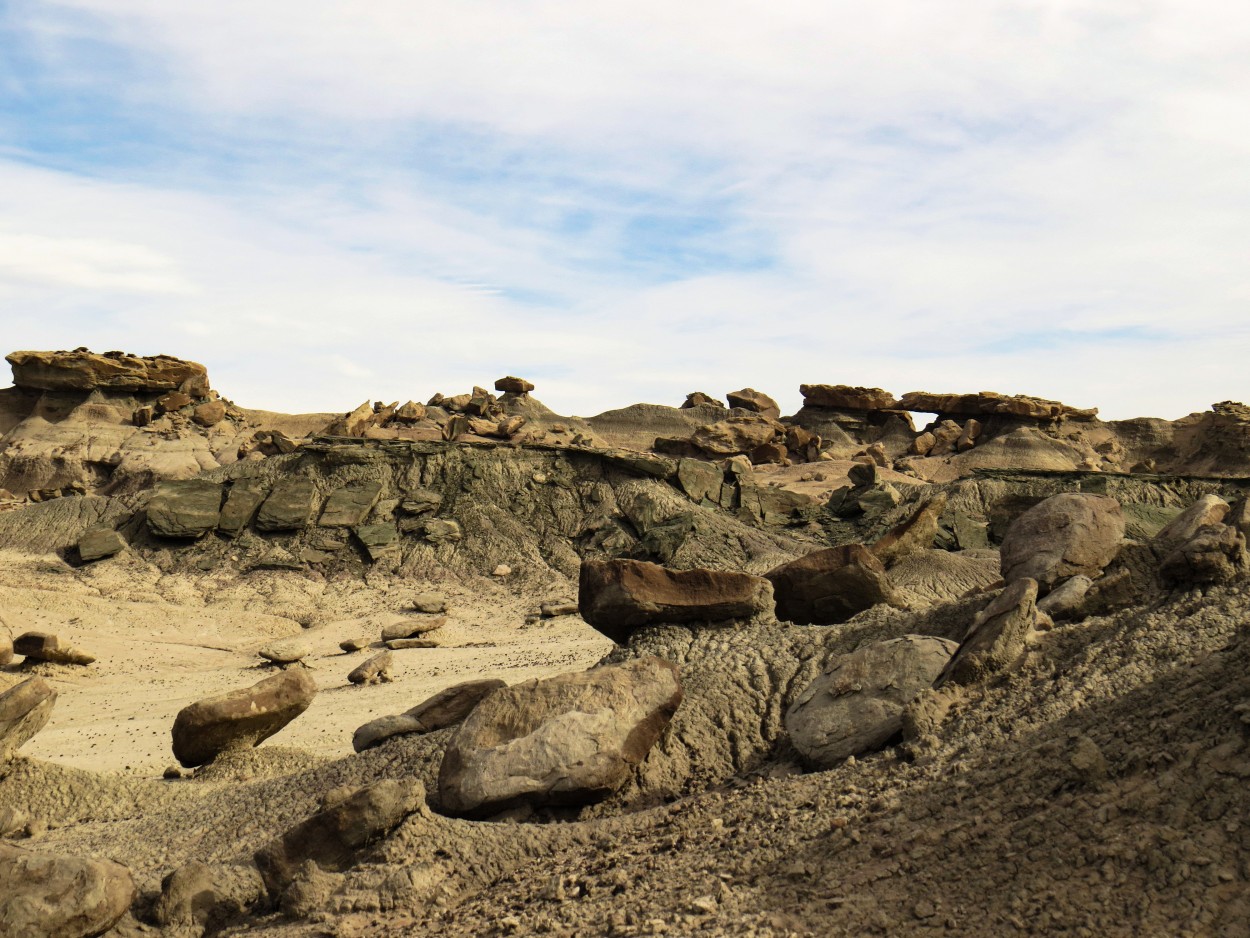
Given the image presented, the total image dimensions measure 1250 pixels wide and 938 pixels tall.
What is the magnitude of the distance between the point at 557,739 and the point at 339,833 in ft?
3.82

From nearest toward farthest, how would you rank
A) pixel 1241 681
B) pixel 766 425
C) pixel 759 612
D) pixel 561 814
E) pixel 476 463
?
pixel 1241 681
pixel 561 814
pixel 759 612
pixel 476 463
pixel 766 425

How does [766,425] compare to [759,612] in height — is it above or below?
above

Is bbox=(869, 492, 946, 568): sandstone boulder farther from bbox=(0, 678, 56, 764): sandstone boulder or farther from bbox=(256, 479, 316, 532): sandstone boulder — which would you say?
bbox=(256, 479, 316, 532): sandstone boulder

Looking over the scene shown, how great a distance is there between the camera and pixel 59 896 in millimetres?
4941

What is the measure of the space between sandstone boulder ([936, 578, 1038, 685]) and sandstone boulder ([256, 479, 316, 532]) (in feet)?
54.1

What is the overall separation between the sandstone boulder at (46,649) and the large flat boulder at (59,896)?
881cm

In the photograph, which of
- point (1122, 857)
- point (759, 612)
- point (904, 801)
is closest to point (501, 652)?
point (759, 612)

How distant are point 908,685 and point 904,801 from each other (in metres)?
1.26

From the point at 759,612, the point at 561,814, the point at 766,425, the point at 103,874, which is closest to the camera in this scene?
the point at 103,874

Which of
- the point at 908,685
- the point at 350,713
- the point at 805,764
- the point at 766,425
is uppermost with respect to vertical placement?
the point at 766,425

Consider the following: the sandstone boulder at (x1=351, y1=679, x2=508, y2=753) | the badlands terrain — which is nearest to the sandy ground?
the badlands terrain

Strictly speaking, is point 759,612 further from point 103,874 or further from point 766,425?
point 766,425

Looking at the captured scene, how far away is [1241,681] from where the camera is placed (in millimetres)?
4758

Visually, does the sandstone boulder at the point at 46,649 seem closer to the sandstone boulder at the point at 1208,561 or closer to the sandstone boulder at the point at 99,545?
the sandstone boulder at the point at 99,545
